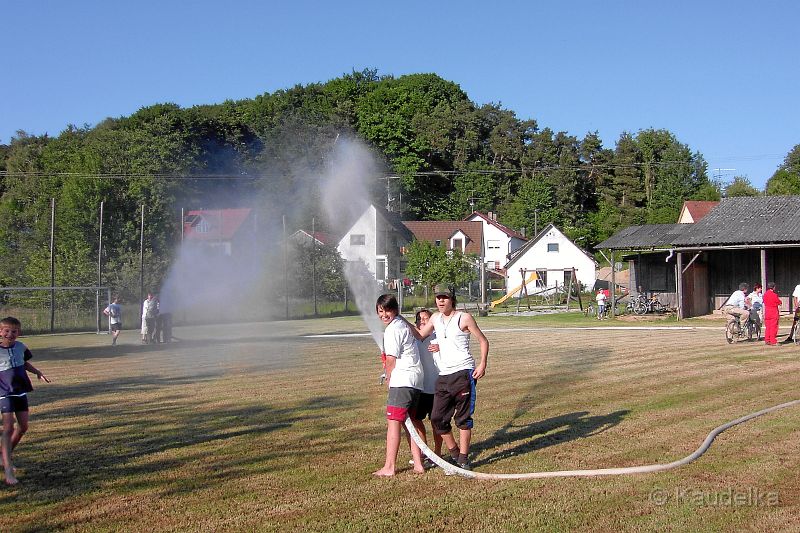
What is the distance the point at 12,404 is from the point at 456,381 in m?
4.54

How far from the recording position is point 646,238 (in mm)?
42125

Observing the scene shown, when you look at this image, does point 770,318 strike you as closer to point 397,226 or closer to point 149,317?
point 149,317

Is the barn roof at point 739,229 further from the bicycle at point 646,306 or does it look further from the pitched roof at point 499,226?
the pitched roof at point 499,226

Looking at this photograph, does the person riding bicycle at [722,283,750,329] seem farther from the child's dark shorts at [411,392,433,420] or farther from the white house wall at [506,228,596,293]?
the white house wall at [506,228,596,293]

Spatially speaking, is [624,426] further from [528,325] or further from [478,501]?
[528,325]

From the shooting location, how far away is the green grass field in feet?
21.7

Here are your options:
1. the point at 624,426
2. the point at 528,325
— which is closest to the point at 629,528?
the point at 624,426

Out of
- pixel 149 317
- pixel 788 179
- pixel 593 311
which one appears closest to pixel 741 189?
pixel 788 179

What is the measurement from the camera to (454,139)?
341 ft

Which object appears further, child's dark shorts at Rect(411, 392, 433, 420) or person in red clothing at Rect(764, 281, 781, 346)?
person in red clothing at Rect(764, 281, 781, 346)

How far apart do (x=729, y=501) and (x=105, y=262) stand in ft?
144

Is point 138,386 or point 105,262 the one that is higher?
point 105,262

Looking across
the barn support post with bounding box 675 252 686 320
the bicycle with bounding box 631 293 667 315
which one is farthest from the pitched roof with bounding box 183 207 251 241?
the barn support post with bounding box 675 252 686 320

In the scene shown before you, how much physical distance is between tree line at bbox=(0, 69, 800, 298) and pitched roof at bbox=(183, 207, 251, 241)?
1.69 metres
